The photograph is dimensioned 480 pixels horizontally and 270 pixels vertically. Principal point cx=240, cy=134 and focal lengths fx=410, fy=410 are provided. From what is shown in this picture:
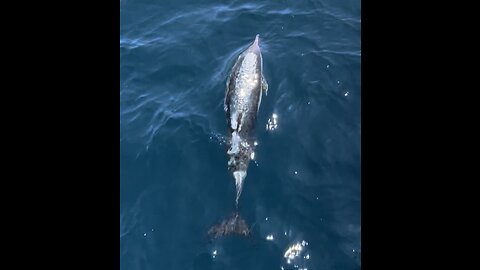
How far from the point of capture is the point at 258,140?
13.1m

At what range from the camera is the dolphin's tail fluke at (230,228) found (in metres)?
11.2

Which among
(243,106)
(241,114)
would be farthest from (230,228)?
(243,106)

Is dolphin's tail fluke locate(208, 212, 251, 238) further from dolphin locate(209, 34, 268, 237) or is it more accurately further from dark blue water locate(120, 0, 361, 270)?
dark blue water locate(120, 0, 361, 270)

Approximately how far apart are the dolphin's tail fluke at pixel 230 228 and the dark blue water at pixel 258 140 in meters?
0.20

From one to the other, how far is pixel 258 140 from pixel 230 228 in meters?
3.17

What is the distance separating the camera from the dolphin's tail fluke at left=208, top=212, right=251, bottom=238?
11156 millimetres

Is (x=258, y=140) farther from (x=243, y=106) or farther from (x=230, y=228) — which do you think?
(x=230, y=228)

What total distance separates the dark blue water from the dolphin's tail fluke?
0.20 metres
